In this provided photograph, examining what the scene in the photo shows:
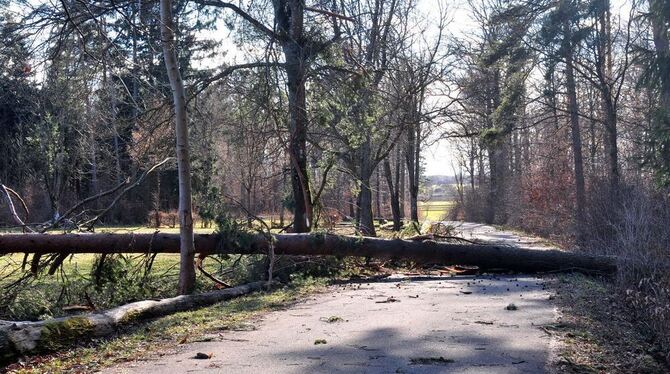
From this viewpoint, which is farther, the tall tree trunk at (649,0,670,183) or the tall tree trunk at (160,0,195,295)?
the tall tree trunk at (649,0,670,183)

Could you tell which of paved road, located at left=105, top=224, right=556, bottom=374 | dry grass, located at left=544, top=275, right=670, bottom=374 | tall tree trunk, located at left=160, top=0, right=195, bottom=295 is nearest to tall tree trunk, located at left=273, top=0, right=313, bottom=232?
tall tree trunk, located at left=160, top=0, right=195, bottom=295

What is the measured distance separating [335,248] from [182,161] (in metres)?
4.81

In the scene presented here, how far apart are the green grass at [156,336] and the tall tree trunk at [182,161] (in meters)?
0.95

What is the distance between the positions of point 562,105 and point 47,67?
83.2 ft

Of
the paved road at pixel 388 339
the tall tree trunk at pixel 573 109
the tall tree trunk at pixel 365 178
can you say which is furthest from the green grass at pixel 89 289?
the tall tree trunk at pixel 365 178

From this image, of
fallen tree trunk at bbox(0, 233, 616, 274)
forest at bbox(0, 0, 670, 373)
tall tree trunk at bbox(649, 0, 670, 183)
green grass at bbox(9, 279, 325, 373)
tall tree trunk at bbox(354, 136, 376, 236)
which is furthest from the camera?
tall tree trunk at bbox(354, 136, 376, 236)

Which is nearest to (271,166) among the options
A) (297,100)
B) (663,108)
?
(297,100)

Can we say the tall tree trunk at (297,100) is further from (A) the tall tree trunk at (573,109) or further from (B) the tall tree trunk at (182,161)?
(A) the tall tree trunk at (573,109)

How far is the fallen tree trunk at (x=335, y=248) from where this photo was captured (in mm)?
12164

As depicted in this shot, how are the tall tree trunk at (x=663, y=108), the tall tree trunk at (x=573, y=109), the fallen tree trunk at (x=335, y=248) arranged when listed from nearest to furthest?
the fallen tree trunk at (x=335, y=248)
the tall tree trunk at (x=663, y=108)
the tall tree trunk at (x=573, y=109)

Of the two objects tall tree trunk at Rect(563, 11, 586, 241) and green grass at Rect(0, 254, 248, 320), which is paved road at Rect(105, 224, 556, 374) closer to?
green grass at Rect(0, 254, 248, 320)

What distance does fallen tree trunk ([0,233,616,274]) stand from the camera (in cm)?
1216

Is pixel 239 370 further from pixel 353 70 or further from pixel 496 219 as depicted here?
pixel 496 219

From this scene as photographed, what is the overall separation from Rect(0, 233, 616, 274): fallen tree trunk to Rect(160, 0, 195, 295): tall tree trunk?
1.61 meters
